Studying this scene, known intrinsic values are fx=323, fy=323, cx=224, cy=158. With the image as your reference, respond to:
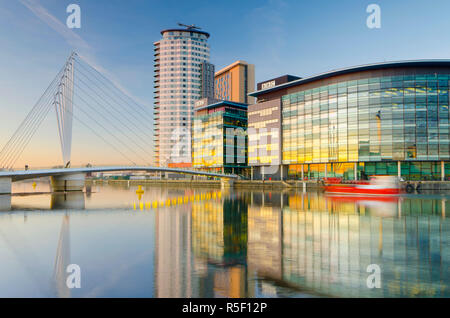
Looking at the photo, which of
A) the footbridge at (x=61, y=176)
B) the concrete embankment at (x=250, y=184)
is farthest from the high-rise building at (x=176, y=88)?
the footbridge at (x=61, y=176)

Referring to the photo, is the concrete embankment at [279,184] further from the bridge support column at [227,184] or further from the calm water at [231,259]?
the calm water at [231,259]

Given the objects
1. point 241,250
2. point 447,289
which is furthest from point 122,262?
point 447,289

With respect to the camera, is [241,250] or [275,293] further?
[241,250]

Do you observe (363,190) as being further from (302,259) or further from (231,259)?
(231,259)

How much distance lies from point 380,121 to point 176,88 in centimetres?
11272

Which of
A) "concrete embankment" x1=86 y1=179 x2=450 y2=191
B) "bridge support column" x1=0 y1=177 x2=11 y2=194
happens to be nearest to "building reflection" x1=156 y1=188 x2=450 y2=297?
"bridge support column" x1=0 y1=177 x2=11 y2=194

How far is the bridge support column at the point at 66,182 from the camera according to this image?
63250mm

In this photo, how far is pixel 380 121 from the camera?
7825 cm

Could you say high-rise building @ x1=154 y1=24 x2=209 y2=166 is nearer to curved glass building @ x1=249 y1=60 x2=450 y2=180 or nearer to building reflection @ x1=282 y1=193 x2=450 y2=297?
curved glass building @ x1=249 y1=60 x2=450 y2=180

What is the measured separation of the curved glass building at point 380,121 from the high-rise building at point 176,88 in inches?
3449

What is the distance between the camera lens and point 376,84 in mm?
78812
